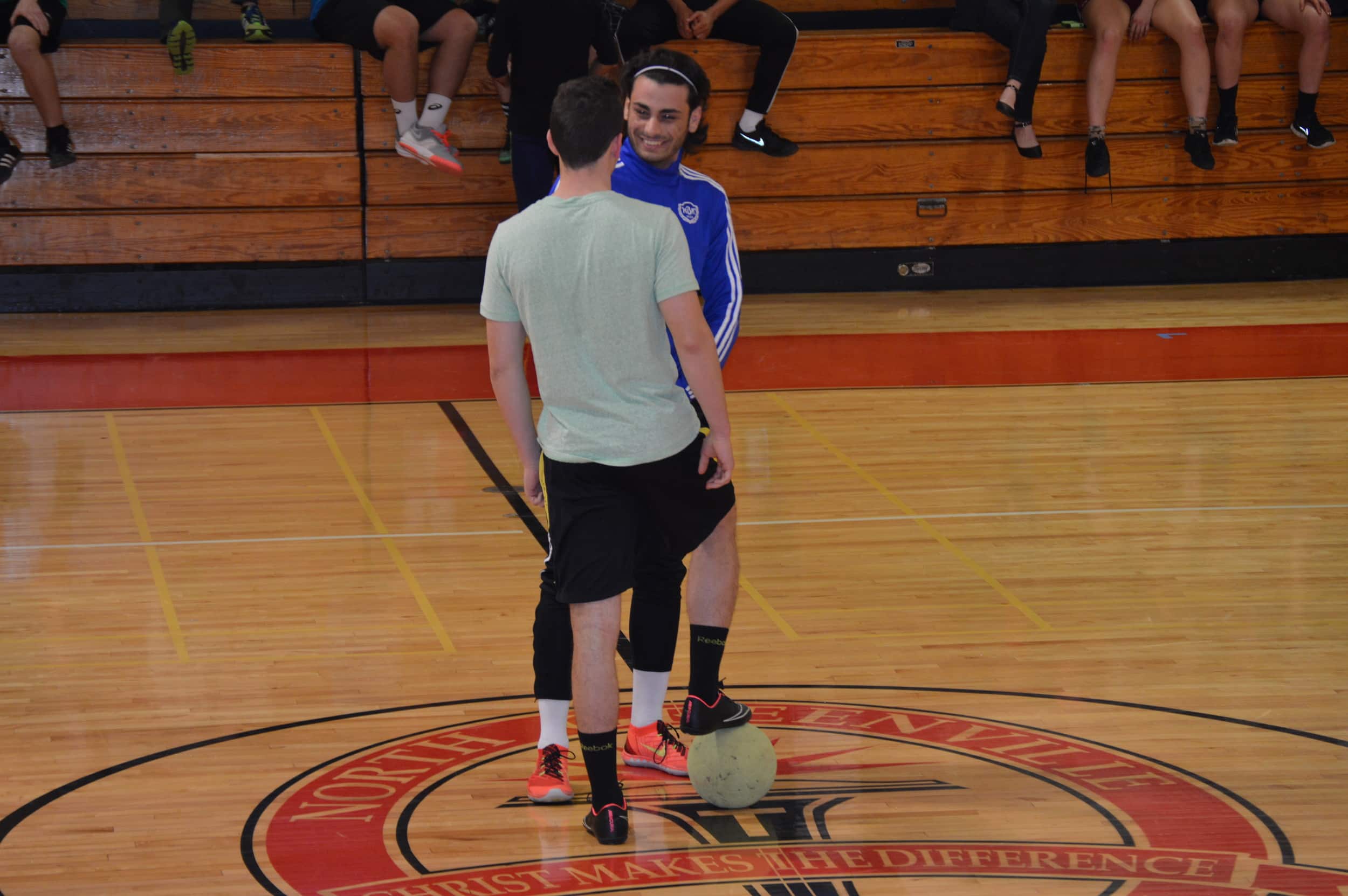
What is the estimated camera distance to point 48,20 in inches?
338

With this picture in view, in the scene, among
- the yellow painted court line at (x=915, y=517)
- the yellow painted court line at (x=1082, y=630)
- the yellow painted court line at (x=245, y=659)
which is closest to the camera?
the yellow painted court line at (x=245, y=659)

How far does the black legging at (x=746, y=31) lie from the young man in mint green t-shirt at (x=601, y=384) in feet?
21.4

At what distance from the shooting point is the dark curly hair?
10.2ft

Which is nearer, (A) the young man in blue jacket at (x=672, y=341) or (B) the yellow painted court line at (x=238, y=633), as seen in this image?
(A) the young man in blue jacket at (x=672, y=341)

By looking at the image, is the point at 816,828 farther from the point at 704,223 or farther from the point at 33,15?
the point at 33,15

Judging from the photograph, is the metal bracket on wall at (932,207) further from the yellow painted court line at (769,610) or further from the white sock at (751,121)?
the yellow painted court line at (769,610)

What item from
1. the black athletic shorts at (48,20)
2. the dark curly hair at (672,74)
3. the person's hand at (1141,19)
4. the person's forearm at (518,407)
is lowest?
the person's forearm at (518,407)

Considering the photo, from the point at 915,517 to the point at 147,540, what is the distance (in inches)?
93.9

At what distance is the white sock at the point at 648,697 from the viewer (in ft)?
10.4

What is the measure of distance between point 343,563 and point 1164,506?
2.61 m

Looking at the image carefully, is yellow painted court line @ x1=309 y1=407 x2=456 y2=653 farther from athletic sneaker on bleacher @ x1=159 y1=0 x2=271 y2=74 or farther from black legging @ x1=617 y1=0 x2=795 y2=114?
black legging @ x1=617 y1=0 x2=795 y2=114

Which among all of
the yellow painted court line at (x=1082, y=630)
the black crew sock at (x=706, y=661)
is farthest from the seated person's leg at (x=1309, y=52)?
the black crew sock at (x=706, y=661)

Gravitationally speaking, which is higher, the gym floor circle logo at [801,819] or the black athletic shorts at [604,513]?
the black athletic shorts at [604,513]

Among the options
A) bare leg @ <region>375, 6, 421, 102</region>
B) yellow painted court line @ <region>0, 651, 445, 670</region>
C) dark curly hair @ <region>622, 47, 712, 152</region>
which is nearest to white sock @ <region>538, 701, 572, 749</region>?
yellow painted court line @ <region>0, 651, 445, 670</region>
